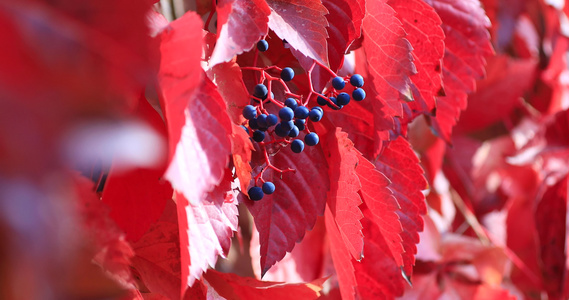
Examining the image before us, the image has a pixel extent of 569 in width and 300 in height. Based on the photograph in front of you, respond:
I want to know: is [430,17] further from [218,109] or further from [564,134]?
[564,134]

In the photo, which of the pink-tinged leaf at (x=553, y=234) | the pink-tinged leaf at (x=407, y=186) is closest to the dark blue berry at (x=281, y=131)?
the pink-tinged leaf at (x=407, y=186)

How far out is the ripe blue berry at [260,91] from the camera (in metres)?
0.35

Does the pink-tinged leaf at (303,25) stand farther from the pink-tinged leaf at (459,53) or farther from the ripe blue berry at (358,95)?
the pink-tinged leaf at (459,53)

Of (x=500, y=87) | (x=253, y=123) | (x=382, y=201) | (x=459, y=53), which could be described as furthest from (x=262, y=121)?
(x=500, y=87)

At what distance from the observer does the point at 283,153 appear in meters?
0.38

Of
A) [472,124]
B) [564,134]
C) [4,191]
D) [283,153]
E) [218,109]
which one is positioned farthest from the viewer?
[472,124]

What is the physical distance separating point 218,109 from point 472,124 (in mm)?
834

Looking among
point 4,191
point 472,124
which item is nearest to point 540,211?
point 472,124

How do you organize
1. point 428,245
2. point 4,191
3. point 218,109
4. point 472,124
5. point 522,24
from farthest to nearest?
point 522,24 < point 472,124 < point 428,245 < point 218,109 < point 4,191

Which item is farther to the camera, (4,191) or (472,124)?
(472,124)

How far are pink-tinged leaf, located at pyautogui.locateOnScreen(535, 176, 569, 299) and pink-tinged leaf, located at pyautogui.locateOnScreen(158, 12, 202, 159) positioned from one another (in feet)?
2.18

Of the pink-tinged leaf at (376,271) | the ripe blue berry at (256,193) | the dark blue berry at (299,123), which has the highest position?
the dark blue berry at (299,123)

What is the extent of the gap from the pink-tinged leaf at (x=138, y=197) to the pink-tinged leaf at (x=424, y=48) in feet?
0.67

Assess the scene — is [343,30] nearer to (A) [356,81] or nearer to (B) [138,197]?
(A) [356,81]
